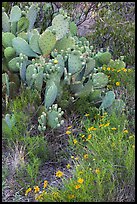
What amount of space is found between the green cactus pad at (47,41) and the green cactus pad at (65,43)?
23cm

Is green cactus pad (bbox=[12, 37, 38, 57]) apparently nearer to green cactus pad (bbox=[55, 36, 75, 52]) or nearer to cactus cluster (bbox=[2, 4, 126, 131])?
cactus cluster (bbox=[2, 4, 126, 131])

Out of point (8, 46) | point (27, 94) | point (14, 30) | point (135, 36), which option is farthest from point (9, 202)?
point (135, 36)

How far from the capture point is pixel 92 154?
165 inches

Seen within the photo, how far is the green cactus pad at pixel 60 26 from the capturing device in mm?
5668

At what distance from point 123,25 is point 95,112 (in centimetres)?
256

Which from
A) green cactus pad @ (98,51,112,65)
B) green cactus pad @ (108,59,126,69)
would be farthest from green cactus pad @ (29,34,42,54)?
green cactus pad @ (108,59,126,69)

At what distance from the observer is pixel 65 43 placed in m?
5.72

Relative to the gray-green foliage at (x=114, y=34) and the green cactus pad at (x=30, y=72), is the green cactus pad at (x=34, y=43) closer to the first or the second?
the green cactus pad at (x=30, y=72)

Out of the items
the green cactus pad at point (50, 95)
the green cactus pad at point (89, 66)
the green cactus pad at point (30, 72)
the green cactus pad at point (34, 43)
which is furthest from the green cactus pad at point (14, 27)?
the green cactus pad at point (50, 95)

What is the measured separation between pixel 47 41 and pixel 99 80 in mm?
760

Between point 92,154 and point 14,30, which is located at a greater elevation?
point 14,30

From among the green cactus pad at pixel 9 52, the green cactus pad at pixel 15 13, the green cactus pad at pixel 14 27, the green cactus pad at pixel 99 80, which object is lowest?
the green cactus pad at pixel 99 80

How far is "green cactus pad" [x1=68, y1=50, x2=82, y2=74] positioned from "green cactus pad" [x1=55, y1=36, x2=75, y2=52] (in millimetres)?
435

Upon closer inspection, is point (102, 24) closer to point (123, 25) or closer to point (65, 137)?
point (123, 25)
